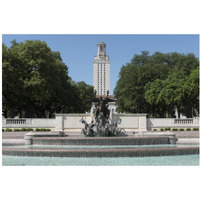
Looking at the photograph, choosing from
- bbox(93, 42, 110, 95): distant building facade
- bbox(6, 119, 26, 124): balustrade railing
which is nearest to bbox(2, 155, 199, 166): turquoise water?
bbox(6, 119, 26, 124): balustrade railing

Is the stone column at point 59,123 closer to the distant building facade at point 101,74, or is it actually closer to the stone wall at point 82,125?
the stone wall at point 82,125

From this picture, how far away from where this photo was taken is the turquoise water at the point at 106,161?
10867 millimetres

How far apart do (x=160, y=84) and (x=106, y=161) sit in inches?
1139

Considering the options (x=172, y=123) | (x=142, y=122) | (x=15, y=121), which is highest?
(x=15, y=121)

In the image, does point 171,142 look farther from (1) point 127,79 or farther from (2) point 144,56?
(2) point 144,56

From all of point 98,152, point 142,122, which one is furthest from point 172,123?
point 98,152

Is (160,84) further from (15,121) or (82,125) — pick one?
(15,121)

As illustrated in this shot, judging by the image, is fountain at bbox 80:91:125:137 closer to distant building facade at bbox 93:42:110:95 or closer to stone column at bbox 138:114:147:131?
stone column at bbox 138:114:147:131

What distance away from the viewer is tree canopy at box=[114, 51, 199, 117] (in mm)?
35650

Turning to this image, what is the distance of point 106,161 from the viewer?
448 inches

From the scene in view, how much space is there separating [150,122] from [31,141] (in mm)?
18365

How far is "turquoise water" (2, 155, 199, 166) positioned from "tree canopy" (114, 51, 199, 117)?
2423cm

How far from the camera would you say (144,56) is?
50.0 m

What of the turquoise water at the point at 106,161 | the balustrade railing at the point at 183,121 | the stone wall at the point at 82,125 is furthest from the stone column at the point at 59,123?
the turquoise water at the point at 106,161
